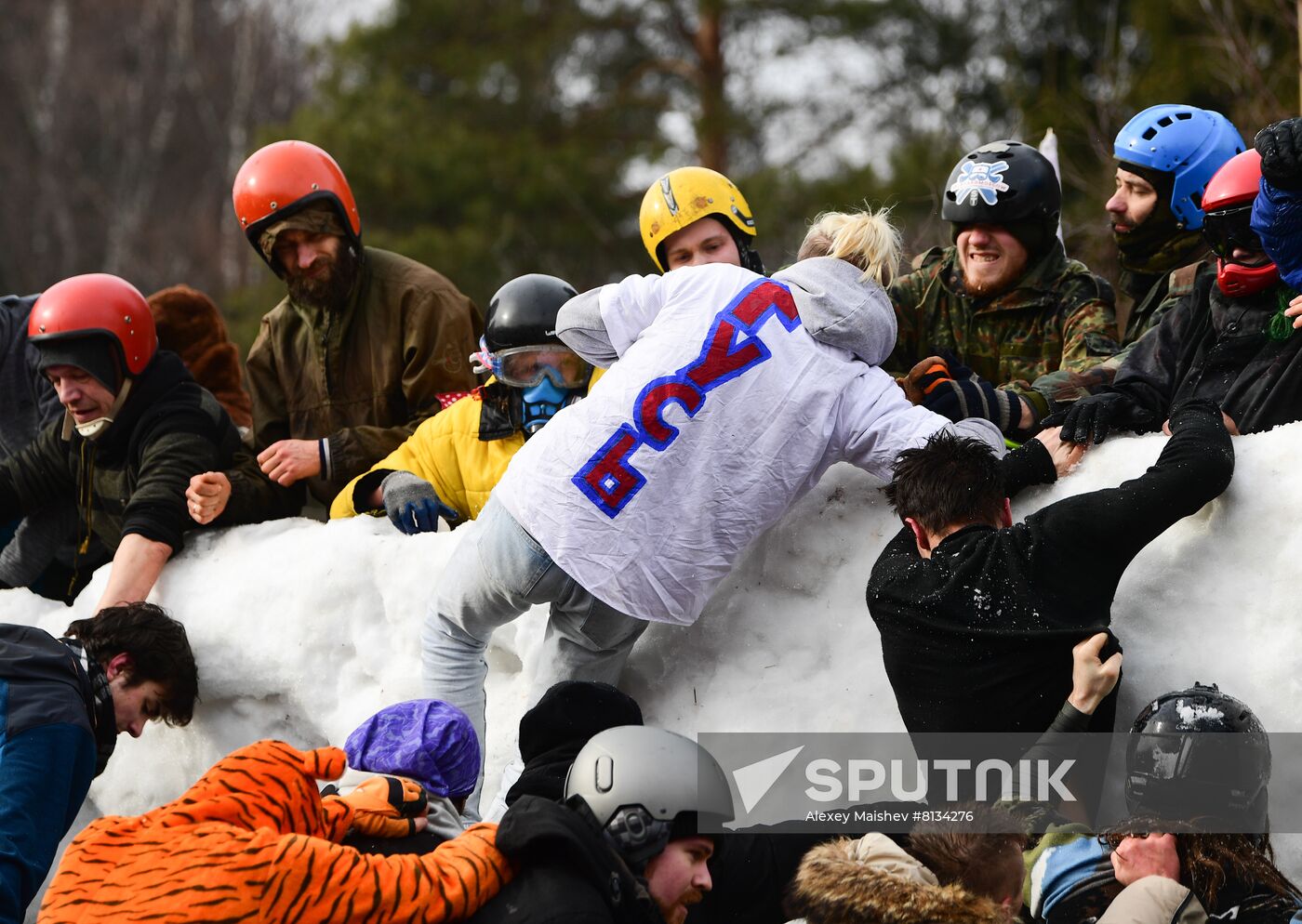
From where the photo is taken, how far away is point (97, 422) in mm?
6723

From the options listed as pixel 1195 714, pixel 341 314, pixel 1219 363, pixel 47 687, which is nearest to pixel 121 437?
pixel 341 314

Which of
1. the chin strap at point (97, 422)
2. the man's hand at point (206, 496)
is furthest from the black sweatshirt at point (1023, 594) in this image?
the chin strap at point (97, 422)

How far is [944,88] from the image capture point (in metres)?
18.2

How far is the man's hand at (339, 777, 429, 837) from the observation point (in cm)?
411

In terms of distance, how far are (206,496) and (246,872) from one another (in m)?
3.10

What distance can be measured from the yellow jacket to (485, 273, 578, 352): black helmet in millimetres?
250

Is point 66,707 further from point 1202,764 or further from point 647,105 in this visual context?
point 647,105

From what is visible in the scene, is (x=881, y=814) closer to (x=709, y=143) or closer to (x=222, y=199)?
(x=709, y=143)

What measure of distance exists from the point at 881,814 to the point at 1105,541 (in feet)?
3.08

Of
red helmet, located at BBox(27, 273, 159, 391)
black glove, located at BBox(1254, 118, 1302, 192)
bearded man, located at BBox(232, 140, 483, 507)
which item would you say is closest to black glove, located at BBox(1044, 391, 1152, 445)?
black glove, located at BBox(1254, 118, 1302, 192)

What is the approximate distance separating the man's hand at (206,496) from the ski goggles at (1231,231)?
3.79 m

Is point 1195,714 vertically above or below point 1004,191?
below

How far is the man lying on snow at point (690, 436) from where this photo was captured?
4902mm

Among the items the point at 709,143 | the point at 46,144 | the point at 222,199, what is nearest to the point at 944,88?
the point at 709,143
